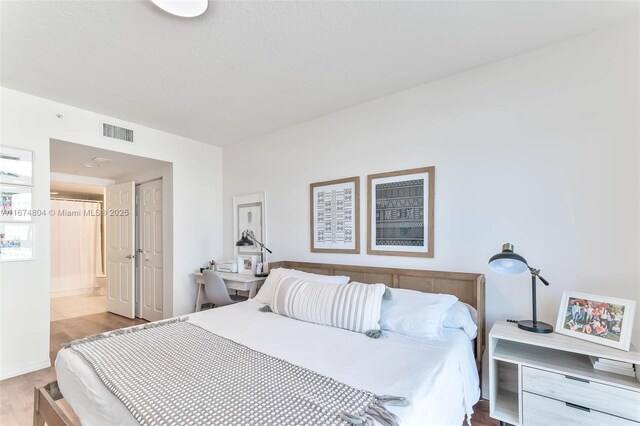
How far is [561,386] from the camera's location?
1.62m

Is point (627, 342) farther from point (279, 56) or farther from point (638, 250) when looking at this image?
point (279, 56)

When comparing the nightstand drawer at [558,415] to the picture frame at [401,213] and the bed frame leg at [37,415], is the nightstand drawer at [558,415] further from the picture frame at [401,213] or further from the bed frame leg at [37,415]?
the bed frame leg at [37,415]

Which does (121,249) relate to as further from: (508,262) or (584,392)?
(584,392)

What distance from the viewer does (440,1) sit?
5.47ft

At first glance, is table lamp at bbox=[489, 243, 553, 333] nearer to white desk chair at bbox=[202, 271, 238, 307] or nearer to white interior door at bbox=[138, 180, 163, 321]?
white desk chair at bbox=[202, 271, 238, 307]

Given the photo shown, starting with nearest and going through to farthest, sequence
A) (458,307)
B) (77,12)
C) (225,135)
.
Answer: (77,12) → (458,307) → (225,135)

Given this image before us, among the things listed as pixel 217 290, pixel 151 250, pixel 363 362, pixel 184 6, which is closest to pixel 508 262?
pixel 363 362

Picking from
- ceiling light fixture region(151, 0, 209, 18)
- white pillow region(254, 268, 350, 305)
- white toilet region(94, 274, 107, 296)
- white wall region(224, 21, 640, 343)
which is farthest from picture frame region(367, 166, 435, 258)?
white toilet region(94, 274, 107, 296)

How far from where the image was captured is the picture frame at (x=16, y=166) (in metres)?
2.64

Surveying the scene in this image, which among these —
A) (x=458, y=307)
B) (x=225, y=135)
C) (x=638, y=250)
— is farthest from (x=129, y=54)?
(x=638, y=250)

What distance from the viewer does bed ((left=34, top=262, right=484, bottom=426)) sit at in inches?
51.2

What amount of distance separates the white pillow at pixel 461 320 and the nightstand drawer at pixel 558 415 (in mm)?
412

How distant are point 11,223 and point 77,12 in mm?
2043

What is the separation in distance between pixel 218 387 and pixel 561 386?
1.74 metres
